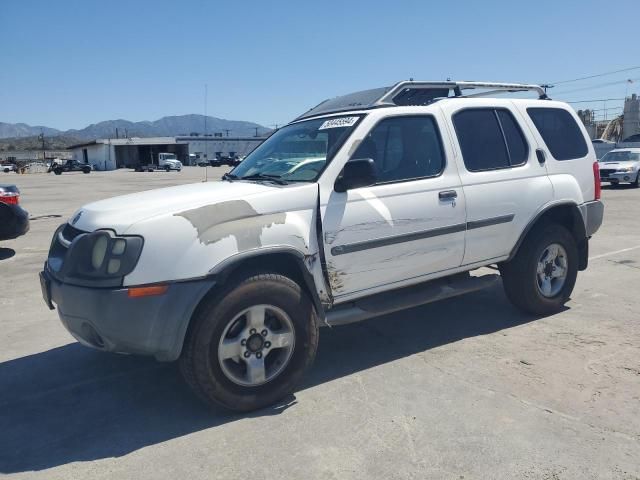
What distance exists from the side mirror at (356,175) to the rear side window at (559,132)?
225cm

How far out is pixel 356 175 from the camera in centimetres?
360

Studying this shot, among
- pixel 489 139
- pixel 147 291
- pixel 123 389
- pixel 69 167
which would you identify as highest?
pixel 489 139

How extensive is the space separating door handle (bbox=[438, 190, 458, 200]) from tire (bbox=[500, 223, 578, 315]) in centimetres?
110

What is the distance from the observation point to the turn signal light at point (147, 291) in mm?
3010

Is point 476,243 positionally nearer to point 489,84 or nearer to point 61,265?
point 489,84

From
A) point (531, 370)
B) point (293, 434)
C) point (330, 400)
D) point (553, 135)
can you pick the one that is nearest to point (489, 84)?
point (553, 135)

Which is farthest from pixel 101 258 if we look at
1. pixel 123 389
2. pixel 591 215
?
pixel 591 215

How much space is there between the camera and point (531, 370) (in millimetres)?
3916

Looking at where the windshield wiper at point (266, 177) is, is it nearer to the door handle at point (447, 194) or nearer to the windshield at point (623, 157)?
the door handle at point (447, 194)

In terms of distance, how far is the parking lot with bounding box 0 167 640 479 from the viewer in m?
2.84

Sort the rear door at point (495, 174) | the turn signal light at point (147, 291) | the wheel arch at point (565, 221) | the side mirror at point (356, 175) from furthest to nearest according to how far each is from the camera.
→ the wheel arch at point (565, 221) → the rear door at point (495, 174) → the side mirror at point (356, 175) → the turn signal light at point (147, 291)

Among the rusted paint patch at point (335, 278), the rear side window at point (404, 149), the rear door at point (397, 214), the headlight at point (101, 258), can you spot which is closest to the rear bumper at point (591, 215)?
the rear door at point (397, 214)

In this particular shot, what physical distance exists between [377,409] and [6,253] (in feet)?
26.2

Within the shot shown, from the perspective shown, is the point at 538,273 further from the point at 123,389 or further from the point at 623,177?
the point at 623,177
